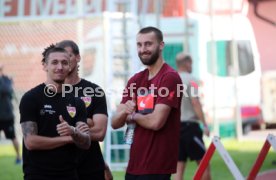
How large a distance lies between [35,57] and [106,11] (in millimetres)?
2892

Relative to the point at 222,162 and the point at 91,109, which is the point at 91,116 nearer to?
the point at 91,109

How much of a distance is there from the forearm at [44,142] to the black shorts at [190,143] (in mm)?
4018

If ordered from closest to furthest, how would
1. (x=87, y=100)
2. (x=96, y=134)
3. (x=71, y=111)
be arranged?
1. (x=71, y=111)
2. (x=96, y=134)
3. (x=87, y=100)

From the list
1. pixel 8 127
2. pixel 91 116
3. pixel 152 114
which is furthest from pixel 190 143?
pixel 8 127

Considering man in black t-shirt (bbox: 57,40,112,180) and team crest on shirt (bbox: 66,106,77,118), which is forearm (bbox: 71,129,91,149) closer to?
team crest on shirt (bbox: 66,106,77,118)

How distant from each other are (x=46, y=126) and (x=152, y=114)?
0.86 m

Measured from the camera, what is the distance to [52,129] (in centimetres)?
429

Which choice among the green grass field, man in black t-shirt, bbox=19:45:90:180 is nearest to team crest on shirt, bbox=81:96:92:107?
man in black t-shirt, bbox=19:45:90:180

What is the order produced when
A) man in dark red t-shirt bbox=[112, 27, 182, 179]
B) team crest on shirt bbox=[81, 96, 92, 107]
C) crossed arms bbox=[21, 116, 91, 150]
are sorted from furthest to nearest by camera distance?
team crest on shirt bbox=[81, 96, 92, 107], man in dark red t-shirt bbox=[112, 27, 182, 179], crossed arms bbox=[21, 116, 91, 150]

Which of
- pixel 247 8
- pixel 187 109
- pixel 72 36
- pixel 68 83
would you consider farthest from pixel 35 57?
pixel 68 83

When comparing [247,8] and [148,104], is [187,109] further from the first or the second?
[247,8]

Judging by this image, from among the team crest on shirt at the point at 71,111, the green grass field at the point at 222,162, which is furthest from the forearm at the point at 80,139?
the green grass field at the point at 222,162

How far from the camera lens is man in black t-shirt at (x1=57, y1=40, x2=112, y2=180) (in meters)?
5.03

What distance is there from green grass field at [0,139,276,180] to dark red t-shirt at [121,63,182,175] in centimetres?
505
